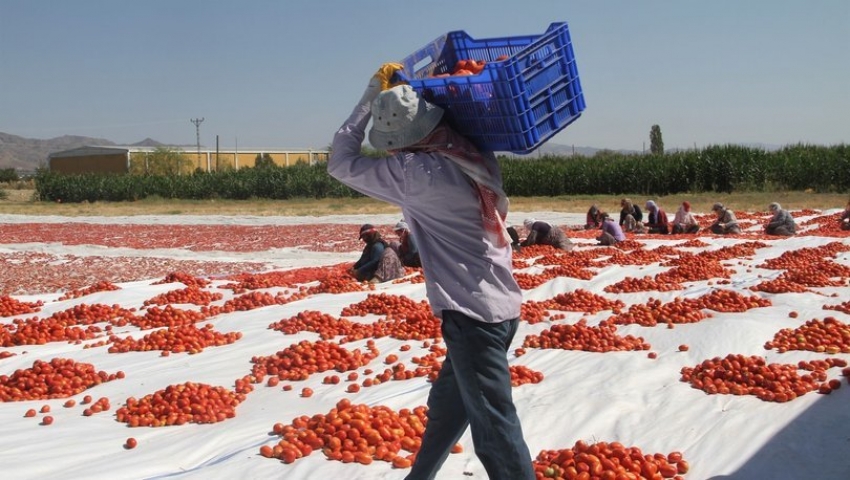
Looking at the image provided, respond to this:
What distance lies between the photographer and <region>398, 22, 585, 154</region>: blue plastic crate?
300 centimetres

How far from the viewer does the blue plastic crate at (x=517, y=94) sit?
300 centimetres

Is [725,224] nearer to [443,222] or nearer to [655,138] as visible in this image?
[443,222]

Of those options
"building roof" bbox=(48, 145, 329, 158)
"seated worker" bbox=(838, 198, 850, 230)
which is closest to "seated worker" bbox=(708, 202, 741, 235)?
"seated worker" bbox=(838, 198, 850, 230)

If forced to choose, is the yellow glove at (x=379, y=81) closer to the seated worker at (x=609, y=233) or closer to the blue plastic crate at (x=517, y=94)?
the blue plastic crate at (x=517, y=94)

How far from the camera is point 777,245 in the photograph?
14.3 m

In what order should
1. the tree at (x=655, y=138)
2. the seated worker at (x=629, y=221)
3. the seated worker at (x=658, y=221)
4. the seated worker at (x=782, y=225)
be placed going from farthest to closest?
the tree at (x=655, y=138)
the seated worker at (x=629, y=221)
the seated worker at (x=658, y=221)
the seated worker at (x=782, y=225)

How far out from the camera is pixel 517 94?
9.81 feet

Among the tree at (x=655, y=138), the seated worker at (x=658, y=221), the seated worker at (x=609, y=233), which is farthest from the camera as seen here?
the tree at (x=655, y=138)

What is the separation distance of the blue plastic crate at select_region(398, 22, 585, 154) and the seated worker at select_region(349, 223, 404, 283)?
821 centimetres

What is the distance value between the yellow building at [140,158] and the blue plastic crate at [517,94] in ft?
226

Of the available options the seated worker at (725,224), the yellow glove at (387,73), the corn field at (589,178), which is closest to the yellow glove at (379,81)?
the yellow glove at (387,73)

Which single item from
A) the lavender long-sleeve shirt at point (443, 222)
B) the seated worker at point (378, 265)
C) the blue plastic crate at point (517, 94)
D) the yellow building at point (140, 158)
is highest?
the yellow building at point (140, 158)

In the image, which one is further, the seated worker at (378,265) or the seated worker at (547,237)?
the seated worker at (547,237)

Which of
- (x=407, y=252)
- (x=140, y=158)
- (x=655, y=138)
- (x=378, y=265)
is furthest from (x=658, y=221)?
(x=140, y=158)
